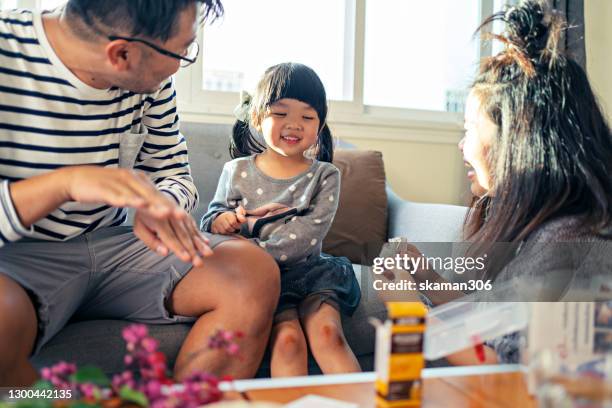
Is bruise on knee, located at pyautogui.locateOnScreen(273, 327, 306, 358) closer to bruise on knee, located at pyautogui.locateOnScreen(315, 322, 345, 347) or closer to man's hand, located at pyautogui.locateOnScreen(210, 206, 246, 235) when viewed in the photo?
bruise on knee, located at pyautogui.locateOnScreen(315, 322, 345, 347)

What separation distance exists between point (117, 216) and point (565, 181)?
3.14 ft

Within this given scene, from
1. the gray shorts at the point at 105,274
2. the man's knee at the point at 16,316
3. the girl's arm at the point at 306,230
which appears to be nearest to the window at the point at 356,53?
the girl's arm at the point at 306,230

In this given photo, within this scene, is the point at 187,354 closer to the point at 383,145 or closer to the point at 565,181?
the point at 565,181

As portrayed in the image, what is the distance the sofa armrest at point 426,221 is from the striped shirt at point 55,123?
2.79 feet

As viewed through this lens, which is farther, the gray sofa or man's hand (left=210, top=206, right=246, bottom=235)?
man's hand (left=210, top=206, right=246, bottom=235)

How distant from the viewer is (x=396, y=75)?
9.45 feet

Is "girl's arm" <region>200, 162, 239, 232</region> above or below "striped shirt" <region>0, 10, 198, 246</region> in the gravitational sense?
below

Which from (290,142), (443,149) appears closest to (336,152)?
(290,142)

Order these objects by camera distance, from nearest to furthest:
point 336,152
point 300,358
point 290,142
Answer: point 300,358, point 290,142, point 336,152

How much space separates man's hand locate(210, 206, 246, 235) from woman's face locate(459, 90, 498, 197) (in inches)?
22.4

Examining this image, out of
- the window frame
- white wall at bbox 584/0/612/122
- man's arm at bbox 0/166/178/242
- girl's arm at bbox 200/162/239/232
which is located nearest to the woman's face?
girl's arm at bbox 200/162/239/232

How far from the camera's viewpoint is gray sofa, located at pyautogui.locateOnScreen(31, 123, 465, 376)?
1155 mm

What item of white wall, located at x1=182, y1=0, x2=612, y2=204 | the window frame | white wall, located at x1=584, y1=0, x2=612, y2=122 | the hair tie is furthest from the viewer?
white wall, located at x1=584, y1=0, x2=612, y2=122

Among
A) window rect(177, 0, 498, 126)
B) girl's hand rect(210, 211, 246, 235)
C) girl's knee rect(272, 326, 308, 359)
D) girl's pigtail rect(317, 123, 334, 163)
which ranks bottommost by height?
girl's knee rect(272, 326, 308, 359)
